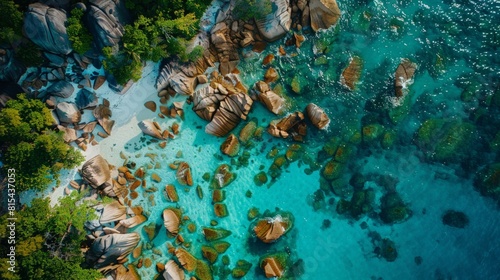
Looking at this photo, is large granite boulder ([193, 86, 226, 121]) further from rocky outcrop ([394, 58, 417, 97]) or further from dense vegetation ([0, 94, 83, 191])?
rocky outcrop ([394, 58, 417, 97])

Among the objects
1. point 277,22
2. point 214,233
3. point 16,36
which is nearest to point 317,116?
point 277,22

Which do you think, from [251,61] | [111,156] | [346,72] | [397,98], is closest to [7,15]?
[111,156]

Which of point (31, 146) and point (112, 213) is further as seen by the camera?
point (112, 213)

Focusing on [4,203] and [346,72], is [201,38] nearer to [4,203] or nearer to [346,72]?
[346,72]

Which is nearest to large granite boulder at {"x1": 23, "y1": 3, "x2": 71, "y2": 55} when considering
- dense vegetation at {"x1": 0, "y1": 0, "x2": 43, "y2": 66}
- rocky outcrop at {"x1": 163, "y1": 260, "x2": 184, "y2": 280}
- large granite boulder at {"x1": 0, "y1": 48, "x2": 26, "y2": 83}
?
dense vegetation at {"x1": 0, "y1": 0, "x2": 43, "y2": 66}

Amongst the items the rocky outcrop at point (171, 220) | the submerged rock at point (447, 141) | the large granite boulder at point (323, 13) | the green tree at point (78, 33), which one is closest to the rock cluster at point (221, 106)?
the rocky outcrop at point (171, 220)

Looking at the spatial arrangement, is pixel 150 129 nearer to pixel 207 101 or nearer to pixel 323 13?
pixel 207 101
